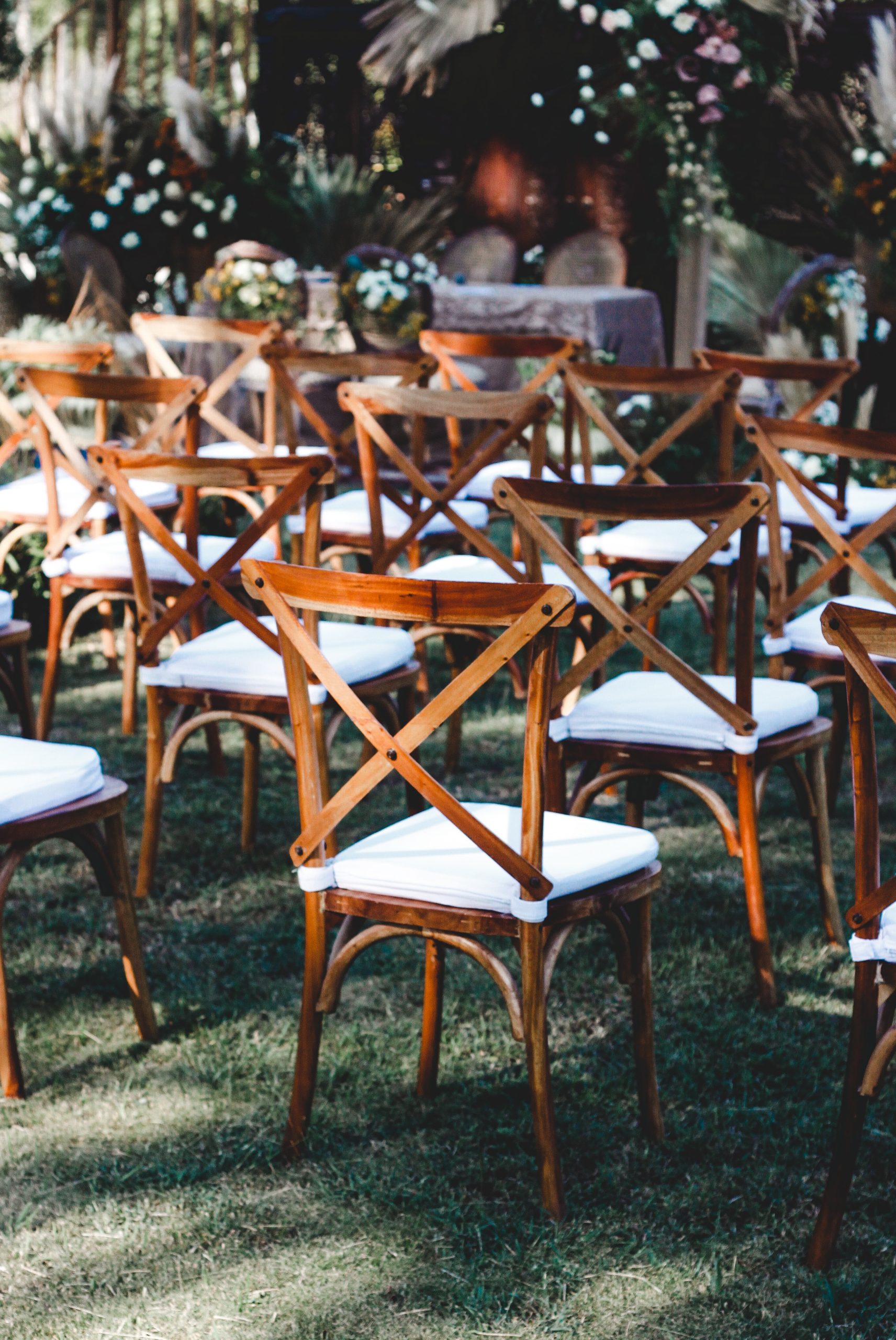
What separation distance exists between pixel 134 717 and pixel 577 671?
238 centimetres

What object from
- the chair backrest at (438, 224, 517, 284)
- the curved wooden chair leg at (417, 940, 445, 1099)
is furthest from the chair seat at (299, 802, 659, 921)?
the chair backrest at (438, 224, 517, 284)

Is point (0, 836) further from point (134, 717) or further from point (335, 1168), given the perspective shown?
point (134, 717)

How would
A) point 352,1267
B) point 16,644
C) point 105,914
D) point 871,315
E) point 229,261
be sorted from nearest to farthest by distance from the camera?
1. point 352,1267
2. point 105,914
3. point 16,644
4. point 229,261
5. point 871,315

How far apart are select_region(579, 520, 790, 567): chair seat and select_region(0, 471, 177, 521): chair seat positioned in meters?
1.40

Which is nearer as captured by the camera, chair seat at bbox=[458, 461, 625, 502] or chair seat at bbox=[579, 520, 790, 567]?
chair seat at bbox=[579, 520, 790, 567]

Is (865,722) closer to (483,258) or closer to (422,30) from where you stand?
(483,258)

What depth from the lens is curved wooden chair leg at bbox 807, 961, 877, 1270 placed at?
2268 millimetres

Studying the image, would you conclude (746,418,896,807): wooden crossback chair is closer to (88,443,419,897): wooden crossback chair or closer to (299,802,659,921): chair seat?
(88,443,419,897): wooden crossback chair

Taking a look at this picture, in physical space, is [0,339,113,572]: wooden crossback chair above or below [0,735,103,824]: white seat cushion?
above

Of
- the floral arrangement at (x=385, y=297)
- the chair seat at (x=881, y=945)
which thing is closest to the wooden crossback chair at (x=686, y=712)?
the chair seat at (x=881, y=945)

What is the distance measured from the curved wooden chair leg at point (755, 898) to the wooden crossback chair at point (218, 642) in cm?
87

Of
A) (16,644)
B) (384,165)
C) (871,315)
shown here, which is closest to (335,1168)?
(16,644)

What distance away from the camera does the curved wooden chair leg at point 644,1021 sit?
2.63 m

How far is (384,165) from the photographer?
12820 millimetres
